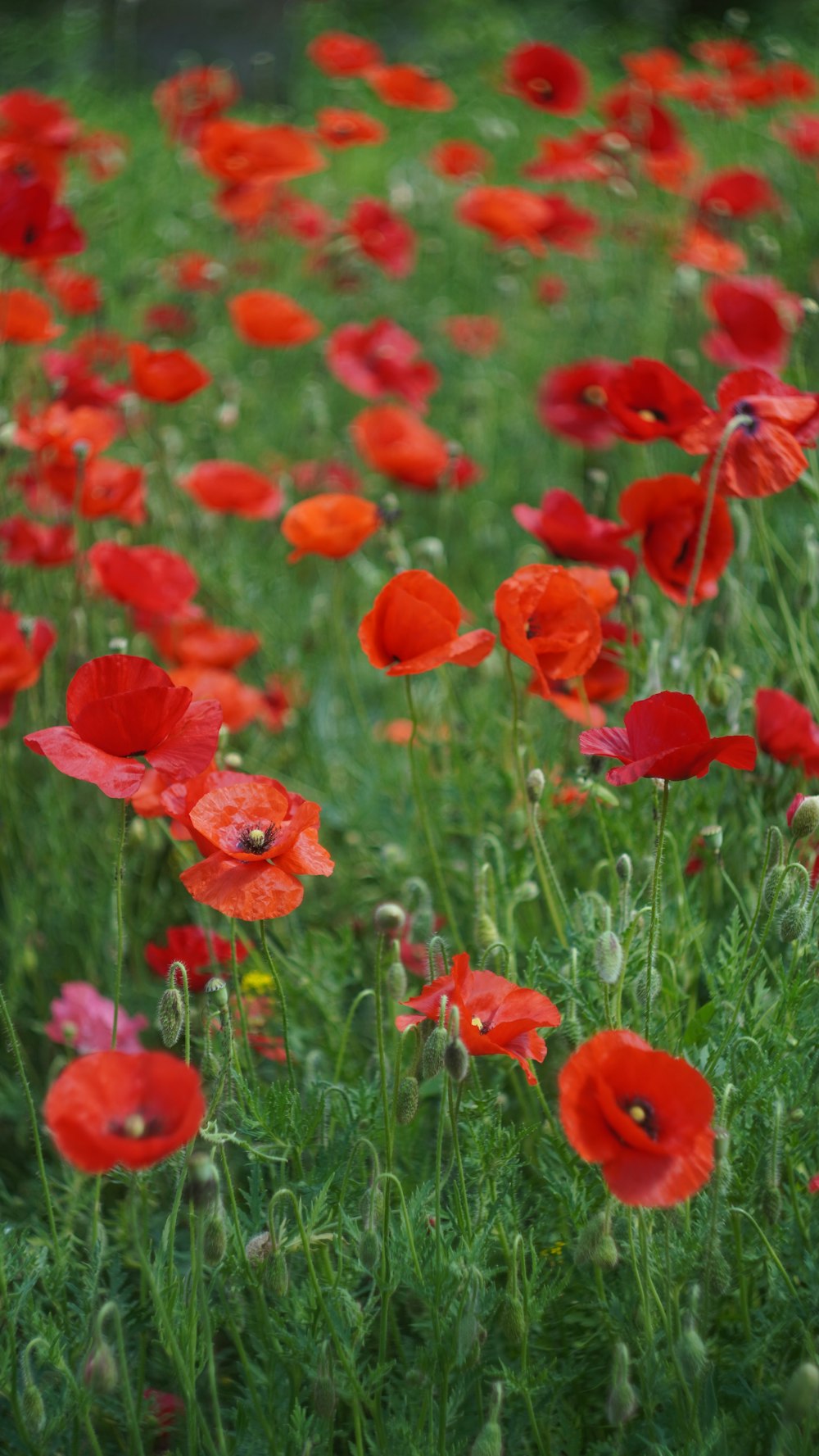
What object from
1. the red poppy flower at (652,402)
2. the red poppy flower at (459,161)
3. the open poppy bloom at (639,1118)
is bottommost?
the red poppy flower at (459,161)

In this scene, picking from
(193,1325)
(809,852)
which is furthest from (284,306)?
(193,1325)

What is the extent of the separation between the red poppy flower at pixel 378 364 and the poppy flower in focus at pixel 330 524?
0.97 m

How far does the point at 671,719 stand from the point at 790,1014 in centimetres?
36

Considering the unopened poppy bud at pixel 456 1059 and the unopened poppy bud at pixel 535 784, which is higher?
the unopened poppy bud at pixel 456 1059

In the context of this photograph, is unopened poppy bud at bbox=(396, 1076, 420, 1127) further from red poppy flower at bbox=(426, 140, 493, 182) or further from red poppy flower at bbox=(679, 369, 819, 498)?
red poppy flower at bbox=(426, 140, 493, 182)

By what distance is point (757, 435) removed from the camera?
64.1 inches

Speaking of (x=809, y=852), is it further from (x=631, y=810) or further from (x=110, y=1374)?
(x=110, y=1374)

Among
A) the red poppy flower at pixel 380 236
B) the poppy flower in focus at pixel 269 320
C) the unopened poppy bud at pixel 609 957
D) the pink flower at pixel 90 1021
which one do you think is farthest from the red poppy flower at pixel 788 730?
the red poppy flower at pixel 380 236

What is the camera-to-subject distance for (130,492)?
7.25 feet

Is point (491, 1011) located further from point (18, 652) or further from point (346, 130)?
point (346, 130)

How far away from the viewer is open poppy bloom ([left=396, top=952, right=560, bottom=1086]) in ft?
4.00

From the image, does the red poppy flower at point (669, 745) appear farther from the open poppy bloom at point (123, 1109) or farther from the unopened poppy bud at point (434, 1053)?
the open poppy bloom at point (123, 1109)

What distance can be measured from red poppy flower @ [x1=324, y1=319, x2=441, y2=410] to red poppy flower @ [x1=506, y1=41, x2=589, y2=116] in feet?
3.59

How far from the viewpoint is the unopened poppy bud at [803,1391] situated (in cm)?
105
